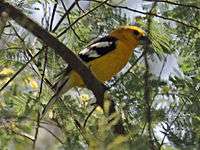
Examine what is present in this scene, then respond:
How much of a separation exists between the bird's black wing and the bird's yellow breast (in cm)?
4

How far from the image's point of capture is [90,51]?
3.53 m

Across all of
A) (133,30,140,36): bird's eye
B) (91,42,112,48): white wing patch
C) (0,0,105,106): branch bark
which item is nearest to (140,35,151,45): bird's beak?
(133,30,140,36): bird's eye

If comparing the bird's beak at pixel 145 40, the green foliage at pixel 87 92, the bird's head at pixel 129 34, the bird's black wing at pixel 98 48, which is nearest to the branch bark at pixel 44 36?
the green foliage at pixel 87 92

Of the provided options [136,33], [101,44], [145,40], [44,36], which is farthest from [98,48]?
[44,36]

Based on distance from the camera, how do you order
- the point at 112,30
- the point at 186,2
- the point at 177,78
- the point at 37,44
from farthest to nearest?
the point at 112,30 → the point at 37,44 → the point at 177,78 → the point at 186,2

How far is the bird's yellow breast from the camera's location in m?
3.57

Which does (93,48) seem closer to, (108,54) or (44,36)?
(108,54)

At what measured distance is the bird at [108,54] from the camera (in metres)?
3.48

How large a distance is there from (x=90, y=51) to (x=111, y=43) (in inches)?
12.5

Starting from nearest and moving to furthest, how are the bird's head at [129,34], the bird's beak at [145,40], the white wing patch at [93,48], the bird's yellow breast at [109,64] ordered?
the bird's beak at [145,40]
the white wing patch at [93,48]
the bird's yellow breast at [109,64]
the bird's head at [129,34]

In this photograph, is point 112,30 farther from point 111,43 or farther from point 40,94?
point 40,94

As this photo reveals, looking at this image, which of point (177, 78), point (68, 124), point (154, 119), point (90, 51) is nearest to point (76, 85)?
point (90, 51)

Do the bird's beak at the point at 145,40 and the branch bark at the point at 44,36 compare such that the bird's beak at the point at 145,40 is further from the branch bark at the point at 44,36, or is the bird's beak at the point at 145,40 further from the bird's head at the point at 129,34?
the branch bark at the point at 44,36

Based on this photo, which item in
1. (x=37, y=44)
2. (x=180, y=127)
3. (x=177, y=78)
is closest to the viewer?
(x=180, y=127)
